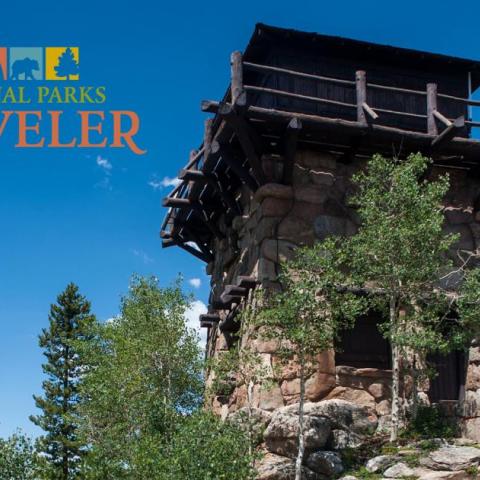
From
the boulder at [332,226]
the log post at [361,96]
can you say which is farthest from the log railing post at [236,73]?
the boulder at [332,226]

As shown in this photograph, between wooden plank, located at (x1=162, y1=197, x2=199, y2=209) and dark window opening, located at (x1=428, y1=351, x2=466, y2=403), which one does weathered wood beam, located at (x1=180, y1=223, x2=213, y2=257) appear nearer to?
wooden plank, located at (x1=162, y1=197, x2=199, y2=209)

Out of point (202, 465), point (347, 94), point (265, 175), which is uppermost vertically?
point (347, 94)

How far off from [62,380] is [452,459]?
66.2 feet

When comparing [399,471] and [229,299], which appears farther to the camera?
[229,299]

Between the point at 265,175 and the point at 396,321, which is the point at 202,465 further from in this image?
the point at 265,175

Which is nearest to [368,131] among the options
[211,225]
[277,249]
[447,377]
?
[277,249]

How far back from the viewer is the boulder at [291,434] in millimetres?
12273

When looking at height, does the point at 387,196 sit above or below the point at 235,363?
above

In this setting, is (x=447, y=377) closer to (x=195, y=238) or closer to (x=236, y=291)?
(x=236, y=291)

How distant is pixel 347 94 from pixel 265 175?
2.80 metres

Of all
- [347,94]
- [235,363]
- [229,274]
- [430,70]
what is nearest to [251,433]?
[235,363]

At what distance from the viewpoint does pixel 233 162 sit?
15.0 m

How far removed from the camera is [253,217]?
1553cm

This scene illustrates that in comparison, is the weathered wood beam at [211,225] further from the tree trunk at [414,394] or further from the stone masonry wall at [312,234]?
the tree trunk at [414,394]
